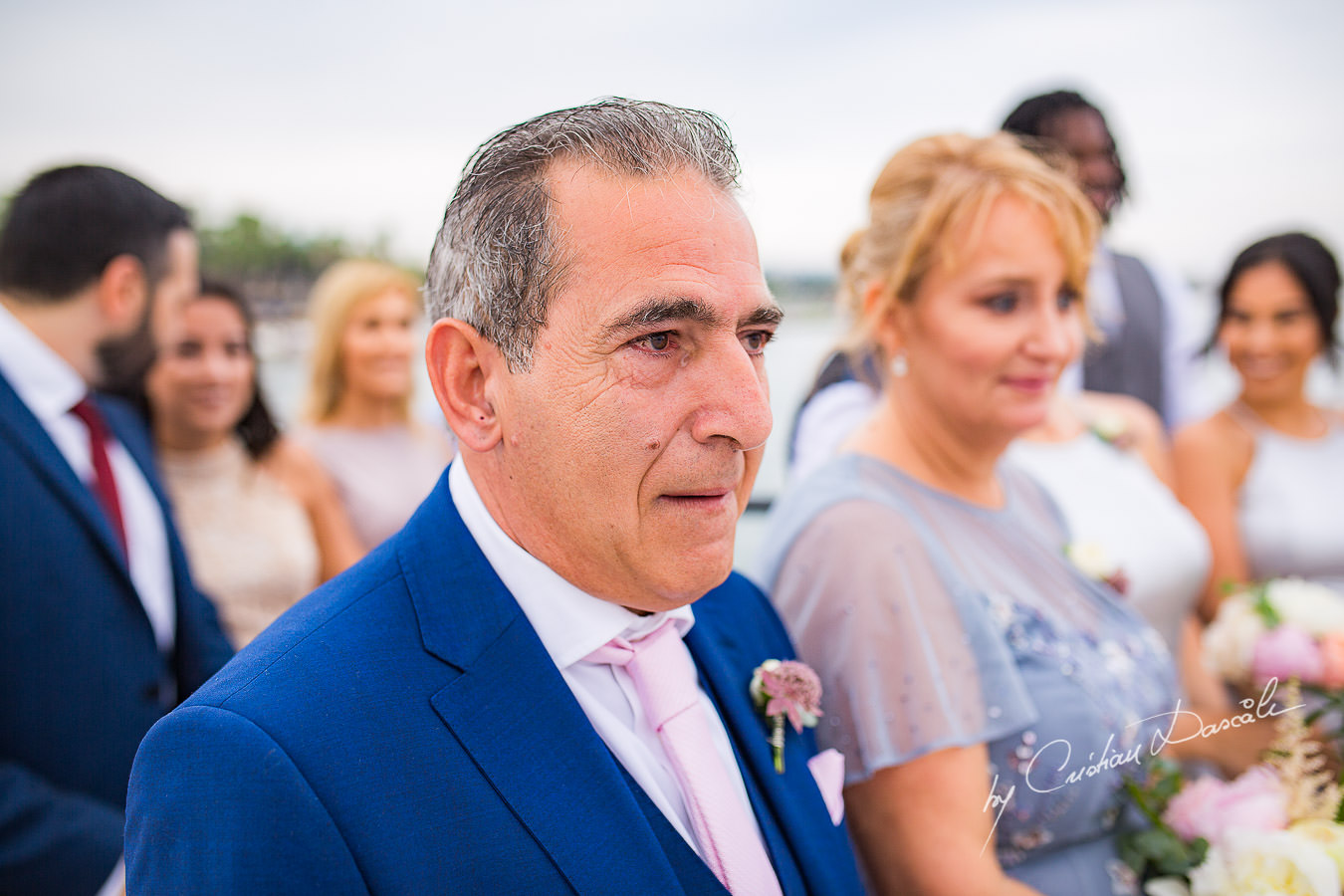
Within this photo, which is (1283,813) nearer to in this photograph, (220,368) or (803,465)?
(803,465)

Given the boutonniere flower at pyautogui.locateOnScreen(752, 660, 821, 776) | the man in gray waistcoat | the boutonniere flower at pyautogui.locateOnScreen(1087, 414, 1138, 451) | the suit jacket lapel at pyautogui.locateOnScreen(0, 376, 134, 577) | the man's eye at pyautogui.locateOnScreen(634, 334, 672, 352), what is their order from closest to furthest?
the man's eye at pyautogui.locateOnScreen(634, 334, 672, 352) → the boutonniere flower at pyautogui.locateOnScreen(752, 660, 821, 776) → the suit jacket lapel at pyautogui.locateOnScreen(0, 376, 134, 577) → the boutonniere flower at pyautogui.locateOnScreen(1087, 414, 1138, 451) → the man in gray waistcoat

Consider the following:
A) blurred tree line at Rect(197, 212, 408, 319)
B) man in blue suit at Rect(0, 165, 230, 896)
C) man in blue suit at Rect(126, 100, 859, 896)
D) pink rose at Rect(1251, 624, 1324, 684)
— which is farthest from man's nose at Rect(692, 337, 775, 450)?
blurred tree line at Rect(197, 212, 408, 319)

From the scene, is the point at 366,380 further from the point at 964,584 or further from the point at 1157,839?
the point at 1157,839

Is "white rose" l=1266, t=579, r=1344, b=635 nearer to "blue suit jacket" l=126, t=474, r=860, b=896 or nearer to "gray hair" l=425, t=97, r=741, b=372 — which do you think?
"blue suit jacket" l=126, t=474, r=860, b=896

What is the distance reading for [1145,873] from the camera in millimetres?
1889

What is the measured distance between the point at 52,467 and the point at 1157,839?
2719 mm

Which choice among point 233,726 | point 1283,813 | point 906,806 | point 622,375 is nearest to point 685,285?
point 622,375

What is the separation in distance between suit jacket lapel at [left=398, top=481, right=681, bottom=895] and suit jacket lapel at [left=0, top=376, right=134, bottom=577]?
1.44 metres

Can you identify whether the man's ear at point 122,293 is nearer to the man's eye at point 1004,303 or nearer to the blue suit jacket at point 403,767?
the blue suit jacket at point 403,767

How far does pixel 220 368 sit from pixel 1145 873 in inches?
152

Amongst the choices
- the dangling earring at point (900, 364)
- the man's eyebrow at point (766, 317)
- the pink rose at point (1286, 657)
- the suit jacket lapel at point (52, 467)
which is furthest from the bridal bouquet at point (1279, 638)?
the suit jacket lapel at point (52, 467)

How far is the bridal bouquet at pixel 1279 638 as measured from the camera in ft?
8.09

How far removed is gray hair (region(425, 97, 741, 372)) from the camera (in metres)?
1.30

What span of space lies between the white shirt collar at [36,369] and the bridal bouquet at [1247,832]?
2965 mm
